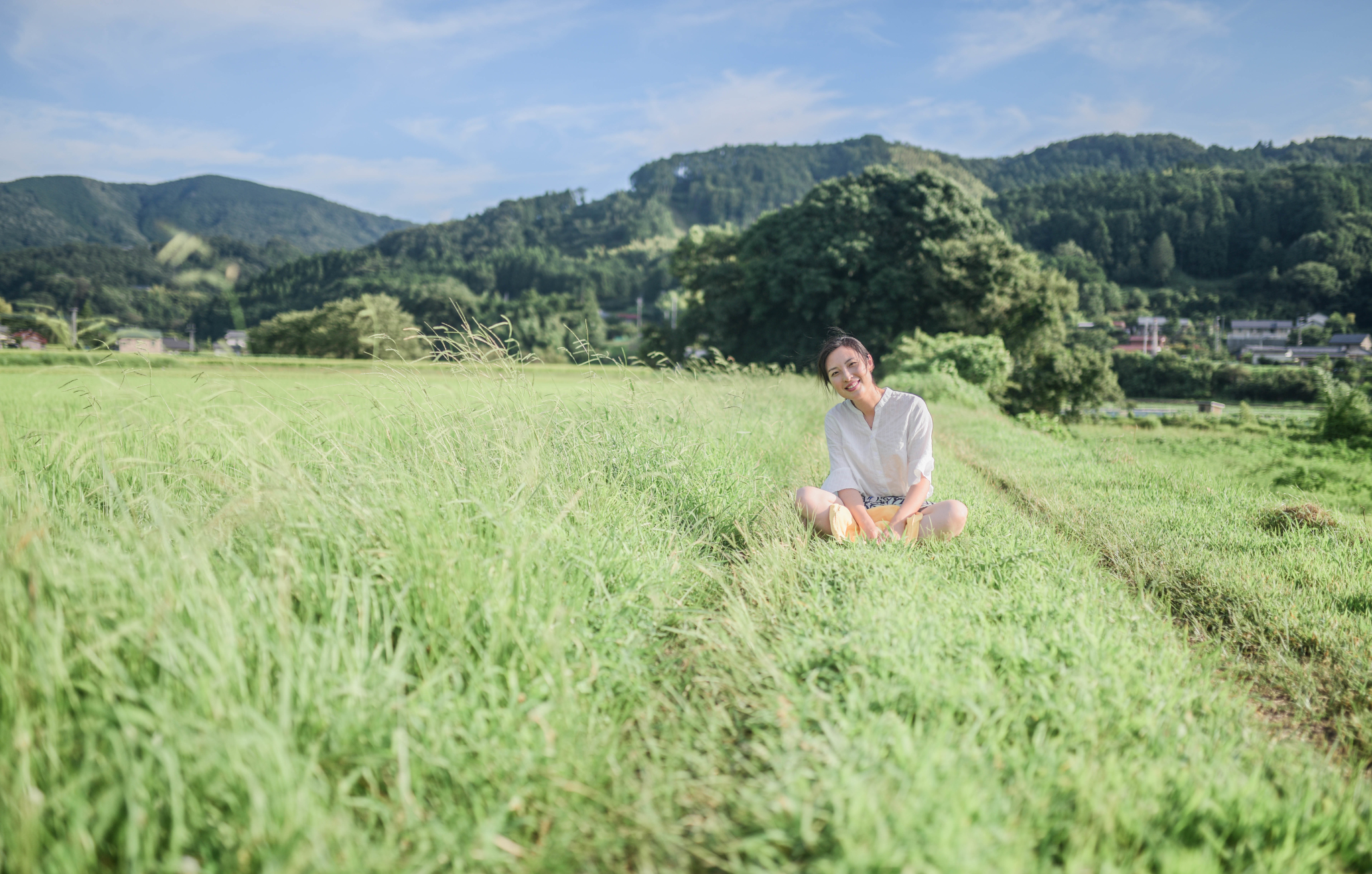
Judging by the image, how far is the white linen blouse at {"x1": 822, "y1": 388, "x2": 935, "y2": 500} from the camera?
3717mm

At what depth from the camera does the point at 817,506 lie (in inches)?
140

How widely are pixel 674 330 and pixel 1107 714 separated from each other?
3056cm

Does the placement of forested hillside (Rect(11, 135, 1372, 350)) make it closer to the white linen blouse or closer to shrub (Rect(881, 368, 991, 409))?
the white linen blouse

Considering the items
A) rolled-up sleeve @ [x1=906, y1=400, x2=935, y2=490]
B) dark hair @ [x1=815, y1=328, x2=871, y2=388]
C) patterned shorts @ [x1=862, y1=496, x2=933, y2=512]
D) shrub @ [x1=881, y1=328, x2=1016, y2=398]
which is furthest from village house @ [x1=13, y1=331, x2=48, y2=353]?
shrub @ [x1=881, y1=328, x2=1016, y2=398]

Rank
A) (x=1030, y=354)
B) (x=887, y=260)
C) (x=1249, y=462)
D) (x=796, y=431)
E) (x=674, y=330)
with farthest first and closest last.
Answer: (x=674, y=330) < (x=887, y=260) < (x=1030, y=354) < (x=1249, y=462) < (x=796, y=431)

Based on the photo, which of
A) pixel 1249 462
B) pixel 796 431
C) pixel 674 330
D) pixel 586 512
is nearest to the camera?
pixel 586 512

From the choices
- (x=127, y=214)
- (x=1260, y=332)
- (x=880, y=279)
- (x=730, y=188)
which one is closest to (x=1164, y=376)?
(x=1260, y=332)

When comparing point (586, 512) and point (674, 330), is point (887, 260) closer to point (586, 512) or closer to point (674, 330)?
point (674, 330)

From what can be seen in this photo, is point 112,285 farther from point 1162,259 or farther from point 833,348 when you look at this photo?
point 1162,259

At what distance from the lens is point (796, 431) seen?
7.42 metres

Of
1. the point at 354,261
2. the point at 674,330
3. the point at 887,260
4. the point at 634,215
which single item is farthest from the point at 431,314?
the point at 634,215

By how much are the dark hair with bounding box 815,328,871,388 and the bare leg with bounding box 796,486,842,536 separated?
668 millimetres

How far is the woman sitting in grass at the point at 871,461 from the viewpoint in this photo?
11.5 feet

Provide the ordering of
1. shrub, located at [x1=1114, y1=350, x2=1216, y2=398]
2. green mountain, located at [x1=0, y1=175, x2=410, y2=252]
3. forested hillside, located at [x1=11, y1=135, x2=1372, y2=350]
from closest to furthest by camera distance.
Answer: green mountain, located at [x1=0, y1=175, x2=410, y2=252] → forested hillside, located at [x1=11, y1=135, x2=1372, y2=350] → shrub, located at [x1=1114, y1=350, x2=1216, y2=398]
